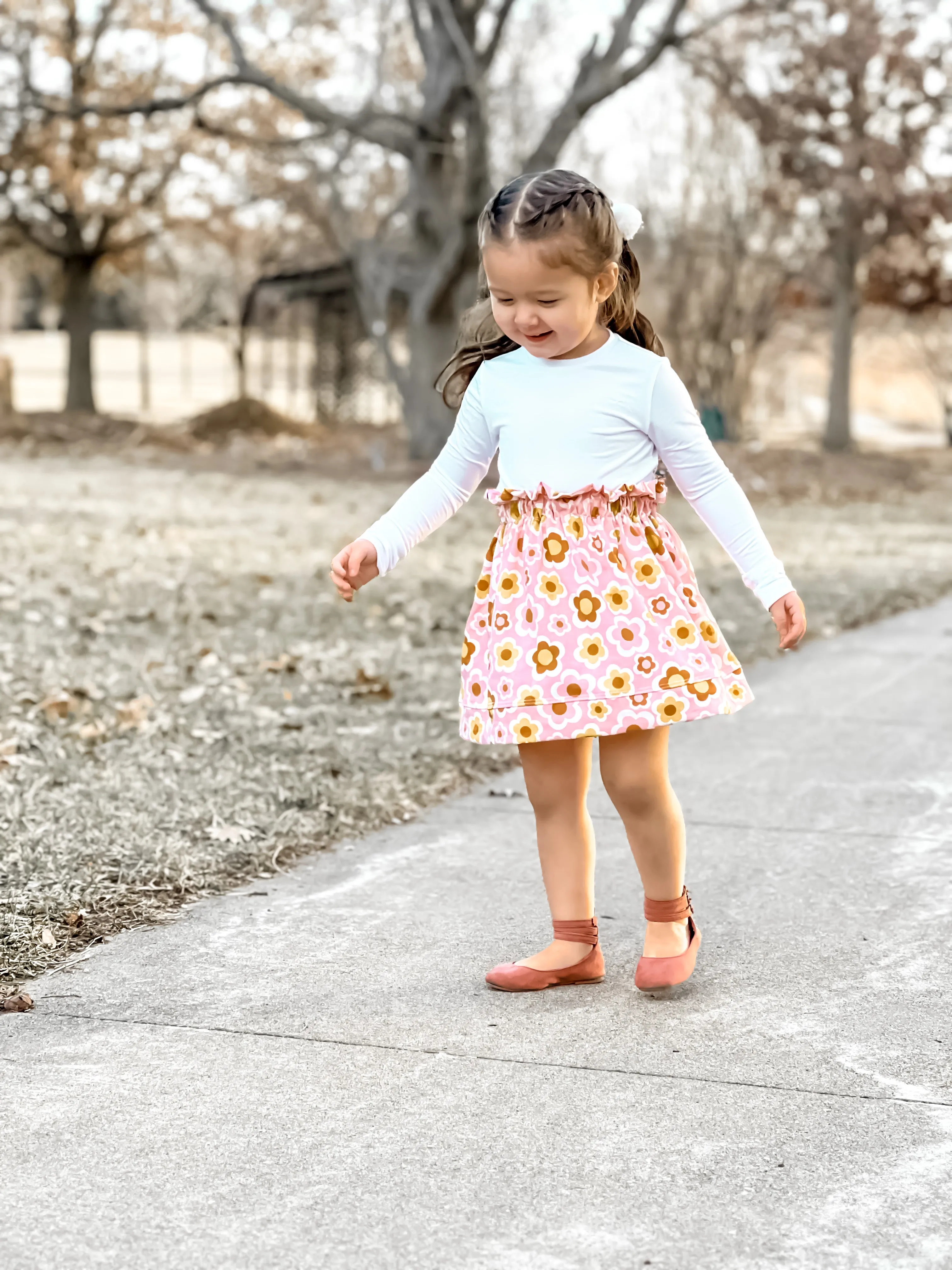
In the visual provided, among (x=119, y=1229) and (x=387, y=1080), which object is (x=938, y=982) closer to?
(x=387, y=1080)

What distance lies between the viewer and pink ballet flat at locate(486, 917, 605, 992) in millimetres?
3115

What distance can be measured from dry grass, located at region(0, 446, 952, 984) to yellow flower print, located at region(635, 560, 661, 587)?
1.33 metres

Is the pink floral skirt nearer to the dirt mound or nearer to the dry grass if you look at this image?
the dry grass

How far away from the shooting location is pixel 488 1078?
269 centimetres

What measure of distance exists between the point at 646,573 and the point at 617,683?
0.22 meters

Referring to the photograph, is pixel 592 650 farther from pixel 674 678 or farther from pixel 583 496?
pixel 583 496

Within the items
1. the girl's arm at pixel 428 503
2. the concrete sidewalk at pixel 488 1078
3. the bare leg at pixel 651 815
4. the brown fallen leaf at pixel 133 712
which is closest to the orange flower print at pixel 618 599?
the bare leg at pixel 651 815

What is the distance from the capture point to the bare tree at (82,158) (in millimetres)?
26156

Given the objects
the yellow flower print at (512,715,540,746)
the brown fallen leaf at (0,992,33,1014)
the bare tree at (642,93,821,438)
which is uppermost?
the bare tree at (642,93,821,438)

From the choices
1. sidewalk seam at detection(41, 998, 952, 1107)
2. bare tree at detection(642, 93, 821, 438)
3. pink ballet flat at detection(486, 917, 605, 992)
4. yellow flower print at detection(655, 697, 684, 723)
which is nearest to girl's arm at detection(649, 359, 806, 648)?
yellow flower print at detection(655, 697, 684, 723)

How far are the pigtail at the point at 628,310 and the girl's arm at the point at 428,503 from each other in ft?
0.93

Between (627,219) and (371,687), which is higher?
(627,219)

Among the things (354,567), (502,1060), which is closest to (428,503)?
(354,567)

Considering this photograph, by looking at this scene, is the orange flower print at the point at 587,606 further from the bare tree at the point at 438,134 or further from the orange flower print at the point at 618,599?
the bare tree at the point at 438,134
